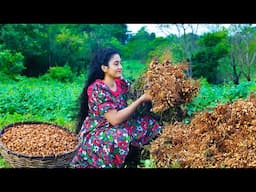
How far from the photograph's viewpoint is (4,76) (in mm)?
3447

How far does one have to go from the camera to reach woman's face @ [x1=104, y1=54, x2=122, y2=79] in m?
3.32

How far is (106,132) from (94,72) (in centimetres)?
43

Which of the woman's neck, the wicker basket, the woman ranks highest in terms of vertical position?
the woman's neck

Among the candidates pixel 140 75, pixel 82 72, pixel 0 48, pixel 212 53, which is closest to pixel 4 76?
pixel 0 48

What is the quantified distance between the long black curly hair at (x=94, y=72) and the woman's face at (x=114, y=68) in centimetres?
3

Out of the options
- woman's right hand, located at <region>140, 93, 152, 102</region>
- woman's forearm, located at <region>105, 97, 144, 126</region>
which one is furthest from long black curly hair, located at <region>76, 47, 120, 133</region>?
woman's right hand, located at <region>140, 93, 152, 102</region>

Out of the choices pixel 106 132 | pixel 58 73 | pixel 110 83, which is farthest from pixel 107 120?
pixel 58 73

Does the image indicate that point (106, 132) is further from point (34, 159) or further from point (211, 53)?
point (211, 53)

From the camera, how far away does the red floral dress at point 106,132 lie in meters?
3.31

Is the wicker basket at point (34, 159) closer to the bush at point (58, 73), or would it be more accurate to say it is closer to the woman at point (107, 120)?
the woman at point (107, 120)

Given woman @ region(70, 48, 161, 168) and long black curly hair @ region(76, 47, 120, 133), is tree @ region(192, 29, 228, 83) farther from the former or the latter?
long black curly hair @ region(76, 47, 120, 133)

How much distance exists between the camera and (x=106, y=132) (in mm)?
3326

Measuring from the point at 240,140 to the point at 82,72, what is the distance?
1194 mm

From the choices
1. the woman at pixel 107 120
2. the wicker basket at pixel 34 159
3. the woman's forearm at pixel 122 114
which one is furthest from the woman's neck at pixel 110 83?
the wicker basket at pixel 34 159
